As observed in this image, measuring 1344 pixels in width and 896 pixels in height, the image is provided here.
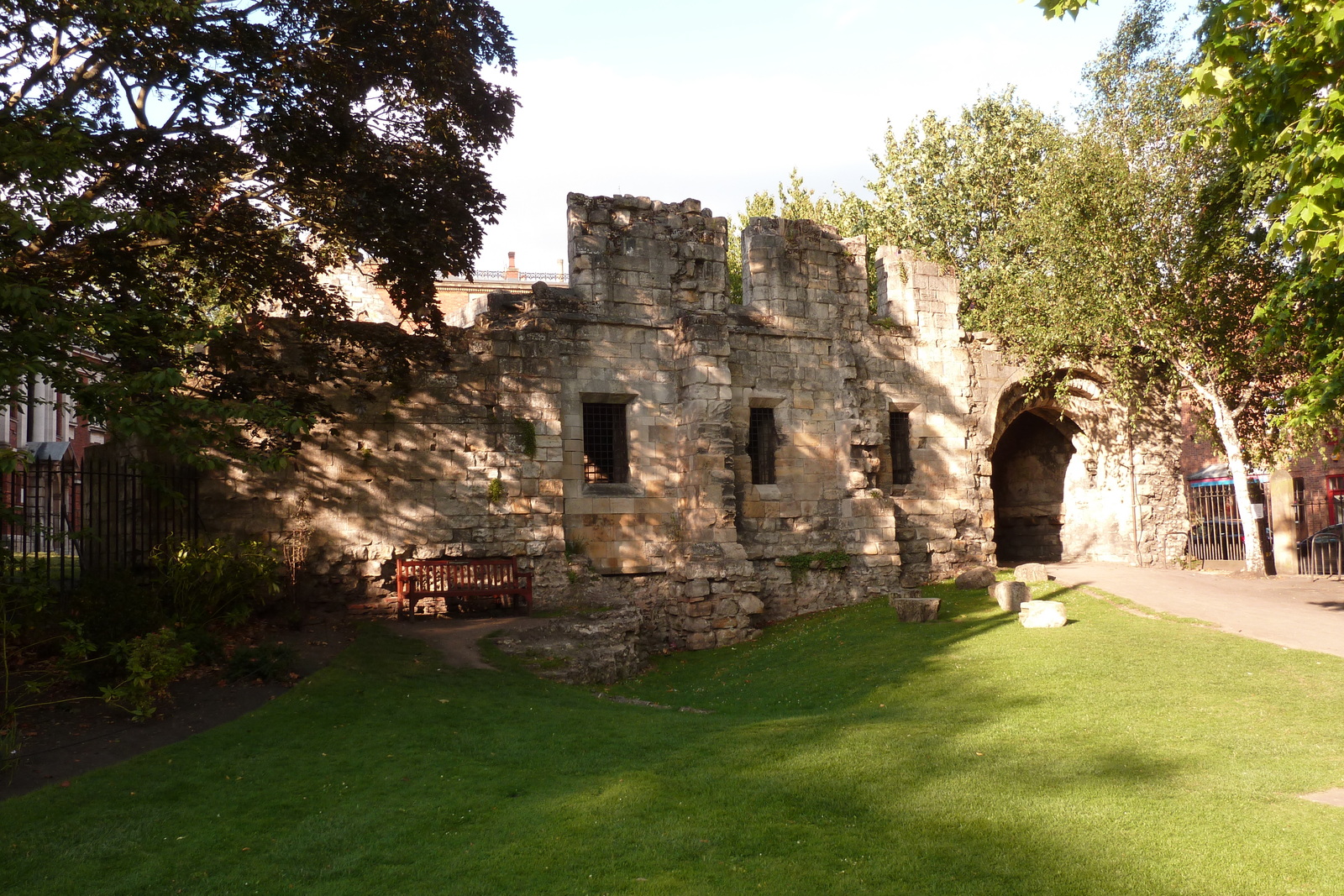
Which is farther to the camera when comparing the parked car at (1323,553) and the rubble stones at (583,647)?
the parked car at (1323,553)

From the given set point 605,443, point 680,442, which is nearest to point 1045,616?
point 680,442

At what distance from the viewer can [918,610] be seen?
14562 millimetres

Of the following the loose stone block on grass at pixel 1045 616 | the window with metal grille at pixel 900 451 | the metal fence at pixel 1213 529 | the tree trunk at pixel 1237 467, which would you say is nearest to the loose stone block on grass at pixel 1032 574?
the window with metal grille at pixel 900 451

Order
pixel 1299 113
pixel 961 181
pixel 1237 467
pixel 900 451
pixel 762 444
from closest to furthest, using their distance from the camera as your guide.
→ pixel 1299 113, pixel 762 444, pixel 1237 467, pixel 900 451, pixel 961 181

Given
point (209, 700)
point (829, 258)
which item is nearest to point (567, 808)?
point (209, 700)

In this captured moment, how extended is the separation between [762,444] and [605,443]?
3.12 meters

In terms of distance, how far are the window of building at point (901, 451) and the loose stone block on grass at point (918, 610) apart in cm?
473

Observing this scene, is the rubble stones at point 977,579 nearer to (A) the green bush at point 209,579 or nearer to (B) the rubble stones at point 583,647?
(B) the rubble stones at point 583,647

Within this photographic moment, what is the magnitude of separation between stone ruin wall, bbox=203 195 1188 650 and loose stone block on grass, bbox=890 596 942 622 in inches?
99.4

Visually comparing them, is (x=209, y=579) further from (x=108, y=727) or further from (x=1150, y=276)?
(x=1150, y=276)

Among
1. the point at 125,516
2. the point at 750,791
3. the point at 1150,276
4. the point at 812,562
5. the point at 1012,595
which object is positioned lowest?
the point at 750,791

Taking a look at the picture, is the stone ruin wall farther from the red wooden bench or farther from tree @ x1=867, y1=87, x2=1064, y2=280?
tree @ x1=867, y1=87, x2=1064, y2=280

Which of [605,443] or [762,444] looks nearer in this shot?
[605,443]

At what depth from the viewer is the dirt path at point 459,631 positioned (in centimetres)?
1226
